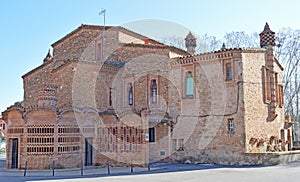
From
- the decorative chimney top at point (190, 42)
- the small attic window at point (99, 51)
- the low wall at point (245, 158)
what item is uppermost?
the decorative chimney top at point (190, 42)

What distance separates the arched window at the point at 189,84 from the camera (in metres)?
19.4

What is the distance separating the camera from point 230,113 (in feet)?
58.0

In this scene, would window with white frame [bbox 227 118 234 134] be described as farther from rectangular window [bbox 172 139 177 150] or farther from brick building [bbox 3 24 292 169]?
rectangular window [bbox 172 139 177 150]

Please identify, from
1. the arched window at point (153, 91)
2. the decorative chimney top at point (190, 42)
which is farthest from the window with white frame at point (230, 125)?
the decorative chimney top at point (190, 42)

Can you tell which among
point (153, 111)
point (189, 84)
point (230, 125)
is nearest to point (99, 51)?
point (153, 111)

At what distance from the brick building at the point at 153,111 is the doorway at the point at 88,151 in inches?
2.3

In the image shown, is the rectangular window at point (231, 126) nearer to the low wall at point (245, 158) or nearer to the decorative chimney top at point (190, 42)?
the low wall at point (245, 158)

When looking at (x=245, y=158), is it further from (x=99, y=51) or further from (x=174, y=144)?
(x=99, y=51)

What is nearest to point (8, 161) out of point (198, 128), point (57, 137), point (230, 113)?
point (57, 137)

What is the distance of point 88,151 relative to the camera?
1828 centimetres

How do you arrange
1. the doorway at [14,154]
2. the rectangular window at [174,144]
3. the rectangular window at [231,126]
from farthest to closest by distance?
the rectangular window at [174,144] → the rectangular window at [231,126] → the doorway at [14,154]

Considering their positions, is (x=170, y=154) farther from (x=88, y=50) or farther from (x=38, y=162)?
(x=88, y=50)

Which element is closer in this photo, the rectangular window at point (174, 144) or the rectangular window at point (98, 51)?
the rectangular window at point (174, 144)

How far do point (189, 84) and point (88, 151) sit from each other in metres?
7.35
